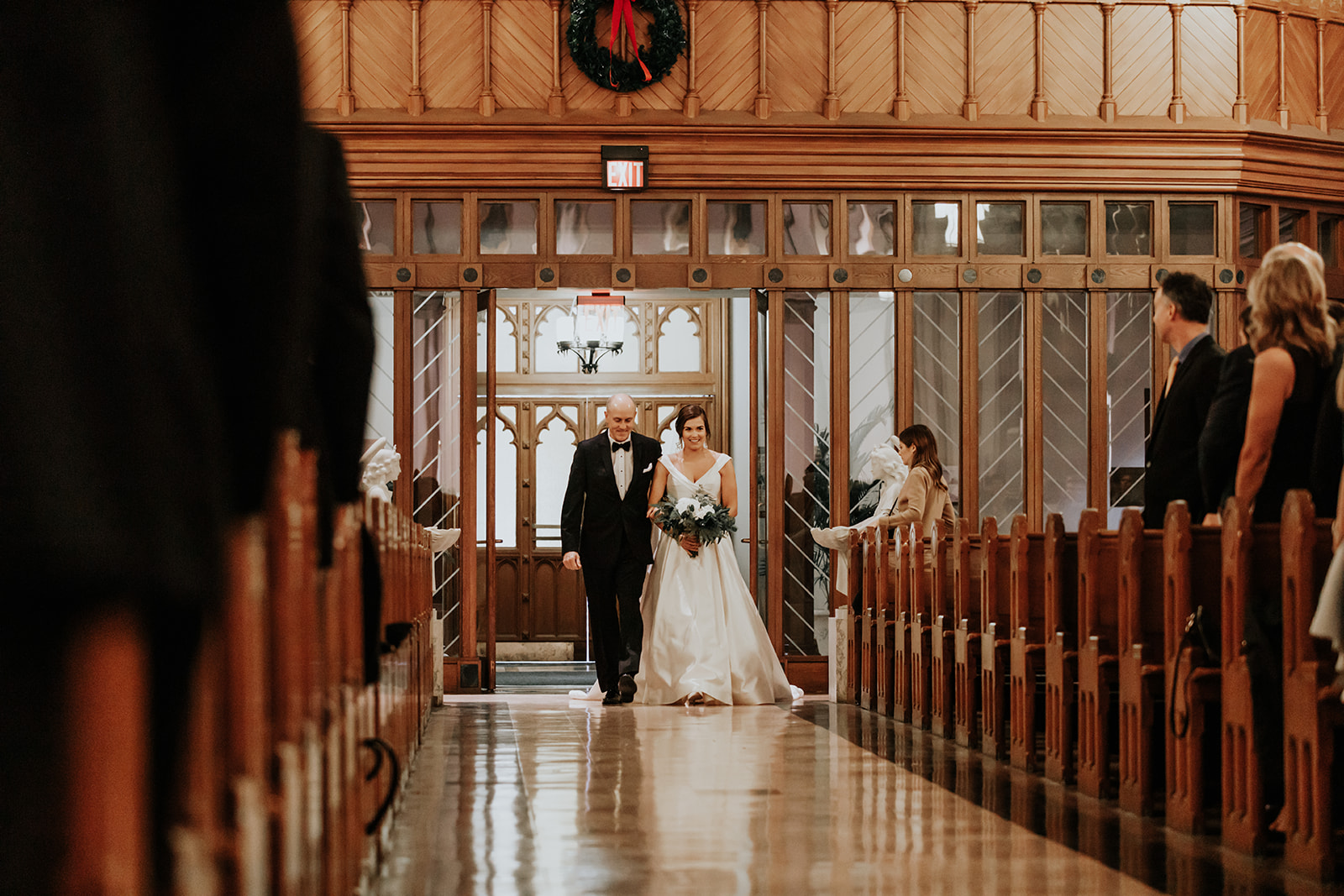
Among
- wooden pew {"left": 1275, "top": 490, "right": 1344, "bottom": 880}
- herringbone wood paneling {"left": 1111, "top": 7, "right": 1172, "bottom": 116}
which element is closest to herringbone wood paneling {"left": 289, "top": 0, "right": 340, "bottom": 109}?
herringbone wood paneling {"left": 1111, "top": 7, "right": 1172, "bottom": 116}

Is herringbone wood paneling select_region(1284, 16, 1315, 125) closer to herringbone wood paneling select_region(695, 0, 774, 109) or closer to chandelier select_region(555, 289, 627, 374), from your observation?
herringbone wood paneling select_region(695, 0, 774, 109)

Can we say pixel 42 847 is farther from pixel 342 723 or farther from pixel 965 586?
pixel 965 586

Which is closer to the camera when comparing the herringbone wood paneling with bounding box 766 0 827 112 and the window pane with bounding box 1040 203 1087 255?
the herringbone wood paneling with bounding box 766 0 827 112

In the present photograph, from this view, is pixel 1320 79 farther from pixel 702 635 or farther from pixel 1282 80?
pixel 702 635

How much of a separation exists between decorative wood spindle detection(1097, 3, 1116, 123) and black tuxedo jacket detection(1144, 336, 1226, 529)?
17.8 feet

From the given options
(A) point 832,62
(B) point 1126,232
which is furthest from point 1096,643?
(A) point 832,62

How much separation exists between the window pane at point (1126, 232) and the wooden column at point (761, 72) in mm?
→ 2571

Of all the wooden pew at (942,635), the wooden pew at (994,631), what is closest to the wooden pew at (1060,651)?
the wooden pew at (994,631)

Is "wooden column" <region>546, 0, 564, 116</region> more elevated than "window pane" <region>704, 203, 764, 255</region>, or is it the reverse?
"wooden column" <region>546, 0, 564, 116</region>

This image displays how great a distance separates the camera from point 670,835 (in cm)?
400

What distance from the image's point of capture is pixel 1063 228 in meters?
9.96

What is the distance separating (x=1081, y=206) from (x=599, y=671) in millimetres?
4832

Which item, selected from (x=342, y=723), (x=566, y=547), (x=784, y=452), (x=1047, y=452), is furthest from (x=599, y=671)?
(x=342, y=723)

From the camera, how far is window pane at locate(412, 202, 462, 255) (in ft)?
31.8
